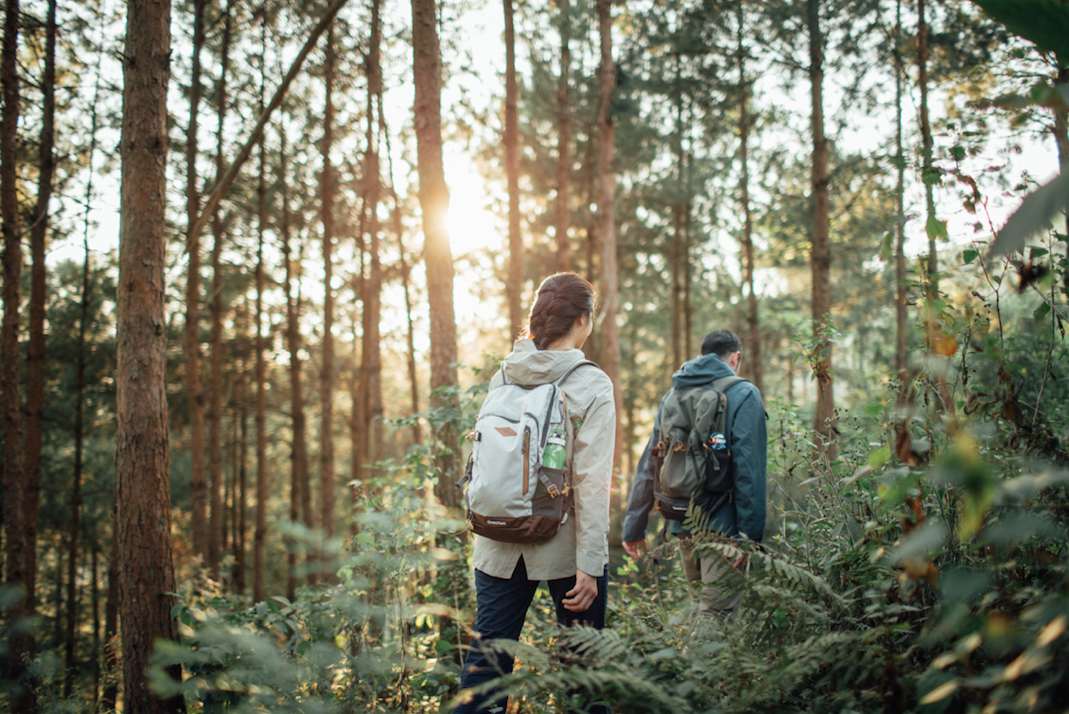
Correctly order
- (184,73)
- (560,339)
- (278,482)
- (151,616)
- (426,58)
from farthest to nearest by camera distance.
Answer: (278,482)
(184,73)
(426,58)
(151,616)
(560,339)

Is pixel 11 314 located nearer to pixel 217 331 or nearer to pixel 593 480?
pixel 217 331

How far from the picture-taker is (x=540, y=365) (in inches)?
90.0

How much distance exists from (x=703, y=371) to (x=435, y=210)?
3384 mm

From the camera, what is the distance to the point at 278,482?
22.9 m

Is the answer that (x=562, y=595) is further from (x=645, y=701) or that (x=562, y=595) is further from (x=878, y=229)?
(x=878, y=229)

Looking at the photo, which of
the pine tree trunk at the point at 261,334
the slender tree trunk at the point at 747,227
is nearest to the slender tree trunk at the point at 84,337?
the pine tree trunk at the point at 261,334

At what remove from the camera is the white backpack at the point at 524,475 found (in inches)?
82.2

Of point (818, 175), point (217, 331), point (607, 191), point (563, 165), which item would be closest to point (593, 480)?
point (607, 191)

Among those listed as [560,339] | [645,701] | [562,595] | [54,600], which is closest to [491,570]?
[562,595]

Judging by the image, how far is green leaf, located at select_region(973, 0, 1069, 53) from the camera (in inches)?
41.9

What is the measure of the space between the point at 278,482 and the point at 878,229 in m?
23.9

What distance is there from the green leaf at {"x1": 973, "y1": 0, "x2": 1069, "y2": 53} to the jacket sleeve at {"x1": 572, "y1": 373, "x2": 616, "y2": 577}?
1518 mm

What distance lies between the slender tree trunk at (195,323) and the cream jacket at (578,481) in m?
9.49

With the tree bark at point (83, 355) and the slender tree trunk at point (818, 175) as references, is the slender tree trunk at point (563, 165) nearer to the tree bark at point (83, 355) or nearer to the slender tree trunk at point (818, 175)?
the slender tree trunk at point (818, 175)
